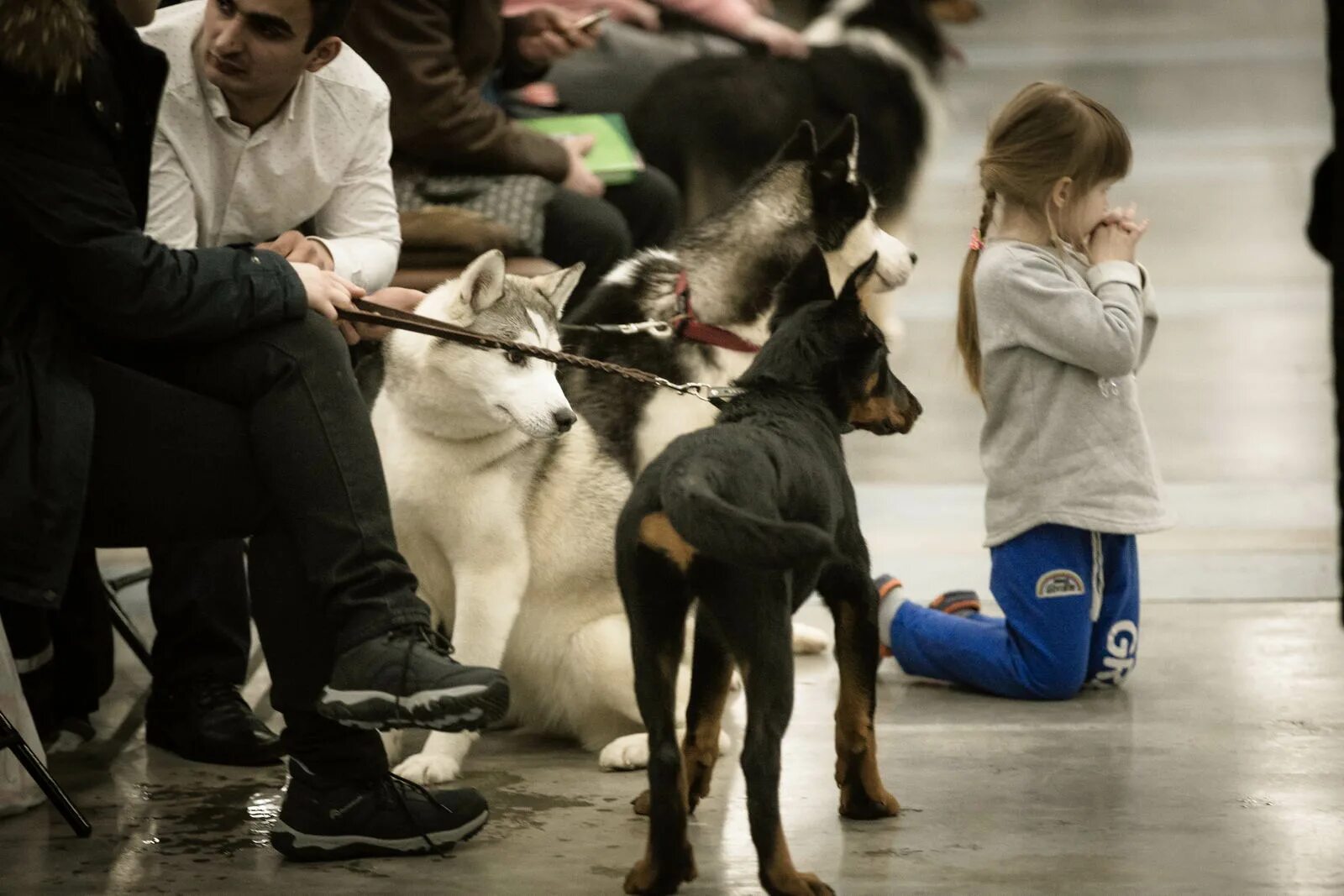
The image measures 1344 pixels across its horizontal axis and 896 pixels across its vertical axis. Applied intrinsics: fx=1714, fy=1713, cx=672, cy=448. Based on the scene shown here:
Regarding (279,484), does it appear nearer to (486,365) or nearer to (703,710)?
(486,365)

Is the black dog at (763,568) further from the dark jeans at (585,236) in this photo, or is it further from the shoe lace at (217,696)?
the dark jeans at (585,236)

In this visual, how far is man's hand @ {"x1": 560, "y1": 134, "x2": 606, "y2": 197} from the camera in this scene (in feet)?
15.5

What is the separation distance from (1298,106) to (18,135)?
11520 millimetres

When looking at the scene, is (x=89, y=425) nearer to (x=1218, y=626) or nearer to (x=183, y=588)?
(x=183, y=588)

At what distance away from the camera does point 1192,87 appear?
13.5 metres

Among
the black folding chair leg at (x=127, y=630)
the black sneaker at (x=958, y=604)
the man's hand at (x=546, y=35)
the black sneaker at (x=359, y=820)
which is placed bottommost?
the black sneaker at (x=359, y=820)

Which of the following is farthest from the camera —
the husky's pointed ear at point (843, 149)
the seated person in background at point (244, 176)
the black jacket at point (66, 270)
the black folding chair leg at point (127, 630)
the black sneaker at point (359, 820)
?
the husky's pointed ear at point (843, 149)

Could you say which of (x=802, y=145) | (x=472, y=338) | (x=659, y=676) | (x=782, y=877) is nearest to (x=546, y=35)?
(x=802, y=145)

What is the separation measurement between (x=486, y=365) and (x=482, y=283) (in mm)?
161

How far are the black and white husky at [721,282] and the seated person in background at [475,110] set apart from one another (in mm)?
467

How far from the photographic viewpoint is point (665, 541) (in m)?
2.45

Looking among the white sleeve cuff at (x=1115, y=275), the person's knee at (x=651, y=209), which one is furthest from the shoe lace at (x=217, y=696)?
the person's knee at (x=651, y=209)

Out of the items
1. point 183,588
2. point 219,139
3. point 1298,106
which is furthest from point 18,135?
point 1298,106

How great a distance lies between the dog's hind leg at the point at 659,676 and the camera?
246cm
